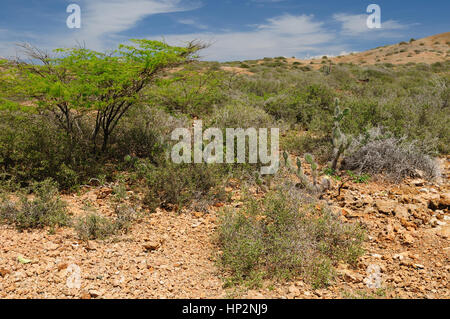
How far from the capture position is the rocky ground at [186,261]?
2.56 metres

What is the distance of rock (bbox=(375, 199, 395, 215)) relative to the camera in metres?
3.88

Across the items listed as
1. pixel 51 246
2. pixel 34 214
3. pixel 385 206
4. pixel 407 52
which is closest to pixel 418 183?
pixel 385 206

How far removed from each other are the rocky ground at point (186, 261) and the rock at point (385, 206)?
0.01 metres

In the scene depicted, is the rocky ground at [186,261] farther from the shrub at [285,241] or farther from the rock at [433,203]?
the shrub at [285,241]

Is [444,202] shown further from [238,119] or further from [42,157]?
[42,157]

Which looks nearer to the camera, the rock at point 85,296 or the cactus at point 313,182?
the rock at point 85,296

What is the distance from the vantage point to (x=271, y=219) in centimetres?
363

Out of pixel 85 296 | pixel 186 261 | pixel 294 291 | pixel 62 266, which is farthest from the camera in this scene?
pixel 186 261

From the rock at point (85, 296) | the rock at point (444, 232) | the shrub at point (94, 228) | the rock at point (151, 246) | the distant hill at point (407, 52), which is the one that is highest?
the distant hill at point (407, 52)

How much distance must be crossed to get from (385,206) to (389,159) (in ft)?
4.21

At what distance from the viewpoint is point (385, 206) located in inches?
156

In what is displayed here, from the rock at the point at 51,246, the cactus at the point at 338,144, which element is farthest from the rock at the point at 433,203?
the rock at the point at 51,246

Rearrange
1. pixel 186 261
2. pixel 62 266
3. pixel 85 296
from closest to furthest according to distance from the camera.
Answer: pixel 85 296 → pixel 62 266 → pixel 186 261

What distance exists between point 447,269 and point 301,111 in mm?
5568
